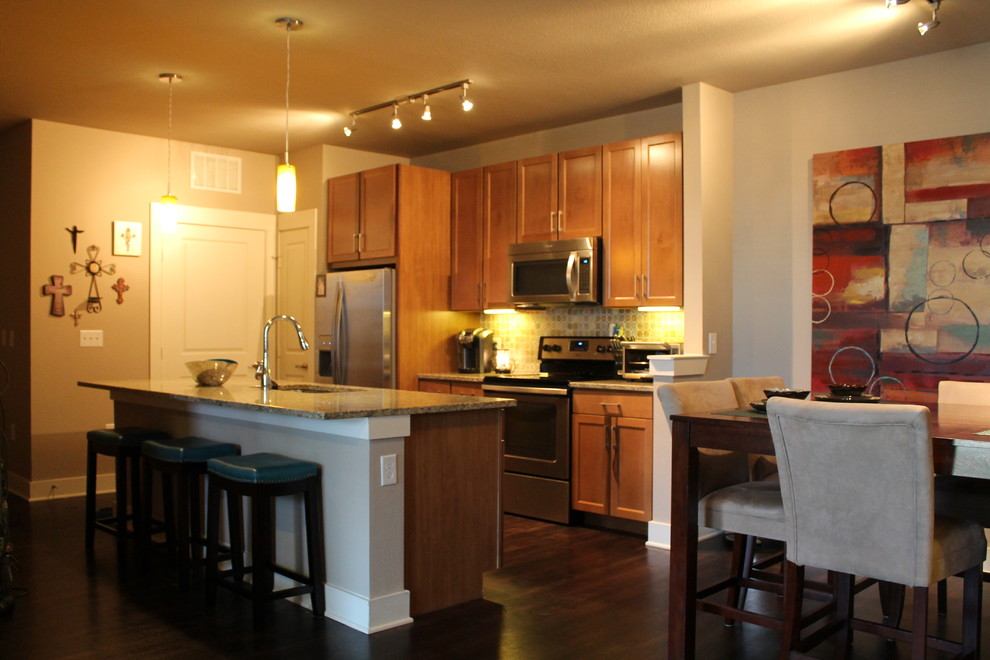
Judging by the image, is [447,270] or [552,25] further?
[447,270]

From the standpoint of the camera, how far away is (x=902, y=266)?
4277mm

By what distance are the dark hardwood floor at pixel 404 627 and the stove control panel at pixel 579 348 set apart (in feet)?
4.95

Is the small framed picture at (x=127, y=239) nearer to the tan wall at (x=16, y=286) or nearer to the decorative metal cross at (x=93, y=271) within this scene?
the decorative metal cross at (x=93, y=271)

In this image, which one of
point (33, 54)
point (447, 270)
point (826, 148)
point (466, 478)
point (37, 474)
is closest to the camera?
point (466, 478)

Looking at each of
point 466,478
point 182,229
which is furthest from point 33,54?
point 466,478

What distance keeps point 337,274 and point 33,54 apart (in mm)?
2408

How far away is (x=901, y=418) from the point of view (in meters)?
2.17

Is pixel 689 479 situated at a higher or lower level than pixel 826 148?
lower

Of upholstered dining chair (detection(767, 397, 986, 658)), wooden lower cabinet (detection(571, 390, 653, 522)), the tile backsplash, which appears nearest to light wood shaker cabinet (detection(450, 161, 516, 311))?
the tile backsplash

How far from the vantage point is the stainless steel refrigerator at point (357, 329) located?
5.71 meters

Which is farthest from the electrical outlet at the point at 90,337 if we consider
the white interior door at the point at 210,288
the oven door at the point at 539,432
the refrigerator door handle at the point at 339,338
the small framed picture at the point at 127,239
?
→ the oven door at the point at 539,432

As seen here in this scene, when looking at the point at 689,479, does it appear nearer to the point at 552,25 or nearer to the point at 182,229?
the point at 552,25

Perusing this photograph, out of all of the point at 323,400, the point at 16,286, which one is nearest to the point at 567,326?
the point at 323,400

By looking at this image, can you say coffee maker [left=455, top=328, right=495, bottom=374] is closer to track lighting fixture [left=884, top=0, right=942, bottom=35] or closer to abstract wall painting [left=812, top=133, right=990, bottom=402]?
abstract wall painting [left=812, top=133, right=990, bottom=402]
